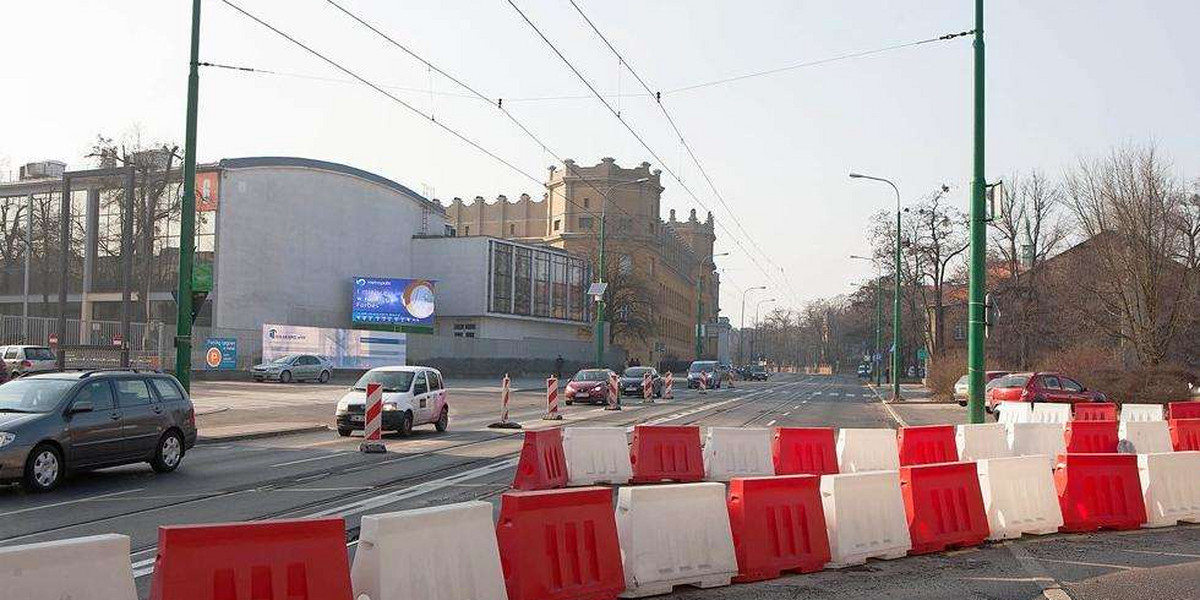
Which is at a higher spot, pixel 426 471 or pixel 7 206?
pixel 7 206

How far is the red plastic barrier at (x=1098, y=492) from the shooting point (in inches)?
409

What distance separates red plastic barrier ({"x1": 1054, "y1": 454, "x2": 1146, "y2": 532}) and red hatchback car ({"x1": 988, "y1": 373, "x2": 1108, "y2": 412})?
Result: 2118 centimetres

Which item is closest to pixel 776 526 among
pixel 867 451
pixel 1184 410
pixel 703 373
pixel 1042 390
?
pixel 867 451

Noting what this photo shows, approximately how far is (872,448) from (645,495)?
25.3 ft

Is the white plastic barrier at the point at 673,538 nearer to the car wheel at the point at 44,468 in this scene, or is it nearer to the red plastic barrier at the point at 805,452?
the red plastic barrier at the point at 805,452

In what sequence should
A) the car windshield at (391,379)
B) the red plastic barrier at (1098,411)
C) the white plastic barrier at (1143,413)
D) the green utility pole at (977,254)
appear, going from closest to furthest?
the green utility pole at (977,254)
the car windshield at (391,379)
the red plastic barrier at (1098,411)
the white plastic barrier at (1143,413)

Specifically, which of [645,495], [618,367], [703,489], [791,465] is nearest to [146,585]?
[645,495]

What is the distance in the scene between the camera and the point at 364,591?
578 centimetres

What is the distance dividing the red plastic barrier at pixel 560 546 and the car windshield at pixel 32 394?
8651 mm

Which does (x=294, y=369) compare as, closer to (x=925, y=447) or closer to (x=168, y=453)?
(x=168, y=453)

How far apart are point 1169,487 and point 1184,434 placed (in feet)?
26.6

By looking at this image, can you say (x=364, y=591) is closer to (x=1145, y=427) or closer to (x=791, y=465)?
(x=791, y=465)

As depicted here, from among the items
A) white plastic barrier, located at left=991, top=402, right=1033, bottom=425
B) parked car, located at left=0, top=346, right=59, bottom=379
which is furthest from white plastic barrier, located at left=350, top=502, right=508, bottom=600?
parked car, located at left=0, top=346, right=59, bottom=379

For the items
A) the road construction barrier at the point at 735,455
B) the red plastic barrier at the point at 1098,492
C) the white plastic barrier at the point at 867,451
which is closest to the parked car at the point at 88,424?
the road construction barrier at the point at 735,455
